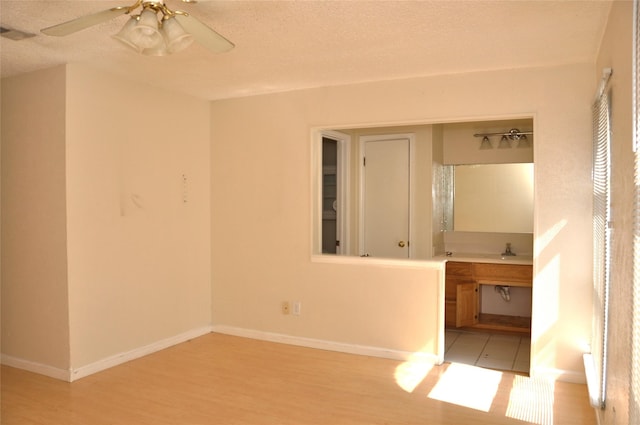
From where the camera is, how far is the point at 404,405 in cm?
333

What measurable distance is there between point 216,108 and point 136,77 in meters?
1.04

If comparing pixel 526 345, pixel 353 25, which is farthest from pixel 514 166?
pixel 353 25

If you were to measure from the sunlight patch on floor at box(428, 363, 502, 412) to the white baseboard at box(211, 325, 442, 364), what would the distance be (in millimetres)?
259

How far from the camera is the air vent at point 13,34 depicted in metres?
3.03

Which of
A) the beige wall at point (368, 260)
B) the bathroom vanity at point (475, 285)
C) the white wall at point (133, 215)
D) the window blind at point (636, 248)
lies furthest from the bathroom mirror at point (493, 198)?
the window blind at point (636, 248)

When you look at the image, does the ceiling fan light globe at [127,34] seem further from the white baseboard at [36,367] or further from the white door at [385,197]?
the white door at [385,197]

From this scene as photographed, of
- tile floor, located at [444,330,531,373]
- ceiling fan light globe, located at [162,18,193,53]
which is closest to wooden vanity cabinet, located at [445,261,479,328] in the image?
tile floor, located at [444,330,531,373]

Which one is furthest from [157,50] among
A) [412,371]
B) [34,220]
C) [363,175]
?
[363,175]

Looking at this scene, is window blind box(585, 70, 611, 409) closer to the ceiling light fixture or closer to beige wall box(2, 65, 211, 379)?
the ceiling light fixture

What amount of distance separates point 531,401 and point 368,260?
1.70 m

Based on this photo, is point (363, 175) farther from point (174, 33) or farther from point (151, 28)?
point (151, 28)

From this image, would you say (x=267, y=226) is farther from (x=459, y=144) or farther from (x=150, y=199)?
(x=459, y=144)

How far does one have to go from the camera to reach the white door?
5668 mm

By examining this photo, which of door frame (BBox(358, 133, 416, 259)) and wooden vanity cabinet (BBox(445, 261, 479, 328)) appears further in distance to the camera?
door frame (BBox(358, 133, 416, 259))
